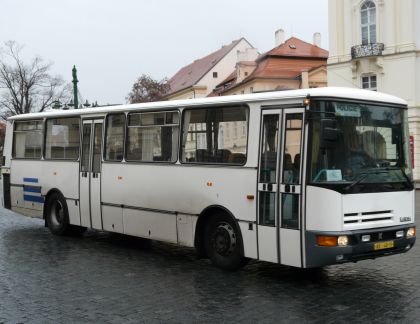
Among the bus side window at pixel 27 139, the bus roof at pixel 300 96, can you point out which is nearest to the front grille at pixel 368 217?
the bus roof at pixel 300 96

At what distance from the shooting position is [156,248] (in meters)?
12.1

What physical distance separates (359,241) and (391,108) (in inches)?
83.4

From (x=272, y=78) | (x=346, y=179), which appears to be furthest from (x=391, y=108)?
(x=272, y=78)

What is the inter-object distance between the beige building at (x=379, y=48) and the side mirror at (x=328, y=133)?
29.3 metres

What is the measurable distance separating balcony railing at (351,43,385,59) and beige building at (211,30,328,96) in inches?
624

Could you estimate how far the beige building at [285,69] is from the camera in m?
55.5

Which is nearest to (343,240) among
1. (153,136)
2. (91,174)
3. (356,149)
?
(356,149)

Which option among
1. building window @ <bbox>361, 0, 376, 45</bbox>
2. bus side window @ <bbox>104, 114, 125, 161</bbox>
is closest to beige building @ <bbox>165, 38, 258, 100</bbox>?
building window @ <bbox>361, 0, 376, 45</bbox>

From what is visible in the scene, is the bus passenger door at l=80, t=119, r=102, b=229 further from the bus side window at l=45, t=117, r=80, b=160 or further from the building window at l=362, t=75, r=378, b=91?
the building window at l=362, t=75, r=378, b=91

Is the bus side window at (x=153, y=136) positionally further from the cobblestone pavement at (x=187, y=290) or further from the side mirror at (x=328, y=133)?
the side mirror at (x=328, y=133)

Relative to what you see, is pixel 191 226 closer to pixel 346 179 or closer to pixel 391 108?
pixel 346 179

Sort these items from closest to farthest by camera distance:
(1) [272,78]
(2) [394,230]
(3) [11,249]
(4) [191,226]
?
(2) [394,230]
(4) [191,226]
(3) [11,249]
(1) [272,78]

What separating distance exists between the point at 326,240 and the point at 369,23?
107 feet

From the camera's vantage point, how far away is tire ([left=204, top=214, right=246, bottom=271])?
30.3 feet
